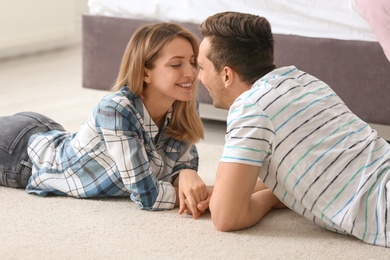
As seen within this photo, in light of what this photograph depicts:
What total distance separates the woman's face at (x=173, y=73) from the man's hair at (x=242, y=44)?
0.69 ft

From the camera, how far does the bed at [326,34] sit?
281 centimetres

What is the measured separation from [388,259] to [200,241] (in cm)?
45

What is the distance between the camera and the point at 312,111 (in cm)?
192

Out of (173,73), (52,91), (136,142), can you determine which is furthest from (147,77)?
(52,91)

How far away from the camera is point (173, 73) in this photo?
2.17 metres

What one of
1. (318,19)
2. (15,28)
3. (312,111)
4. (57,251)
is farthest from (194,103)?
(15,28)

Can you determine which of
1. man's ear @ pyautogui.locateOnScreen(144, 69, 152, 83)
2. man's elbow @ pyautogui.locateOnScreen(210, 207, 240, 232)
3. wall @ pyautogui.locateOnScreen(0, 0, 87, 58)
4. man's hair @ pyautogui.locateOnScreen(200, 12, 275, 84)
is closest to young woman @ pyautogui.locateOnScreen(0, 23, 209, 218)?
man's ear @ pyautogui.locateOnScreen(144, 69, 152, 83)

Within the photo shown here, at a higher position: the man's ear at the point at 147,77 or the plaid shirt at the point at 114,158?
the man's ear at the point at 147,77

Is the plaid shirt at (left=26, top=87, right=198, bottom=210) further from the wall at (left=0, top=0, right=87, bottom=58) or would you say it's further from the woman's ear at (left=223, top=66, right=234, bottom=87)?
the wall at (left=0, top=0, right=87, bottom=58)

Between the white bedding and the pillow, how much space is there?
62 mm

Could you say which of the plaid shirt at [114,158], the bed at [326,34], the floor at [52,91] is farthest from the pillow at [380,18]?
the plaid shirt at [114,158]

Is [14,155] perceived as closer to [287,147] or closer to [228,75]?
[228,75]

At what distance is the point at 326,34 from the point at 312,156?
1.15 meters

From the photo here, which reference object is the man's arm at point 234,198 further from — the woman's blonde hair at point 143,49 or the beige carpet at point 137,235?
the woman's blonde hair at point 143,49
